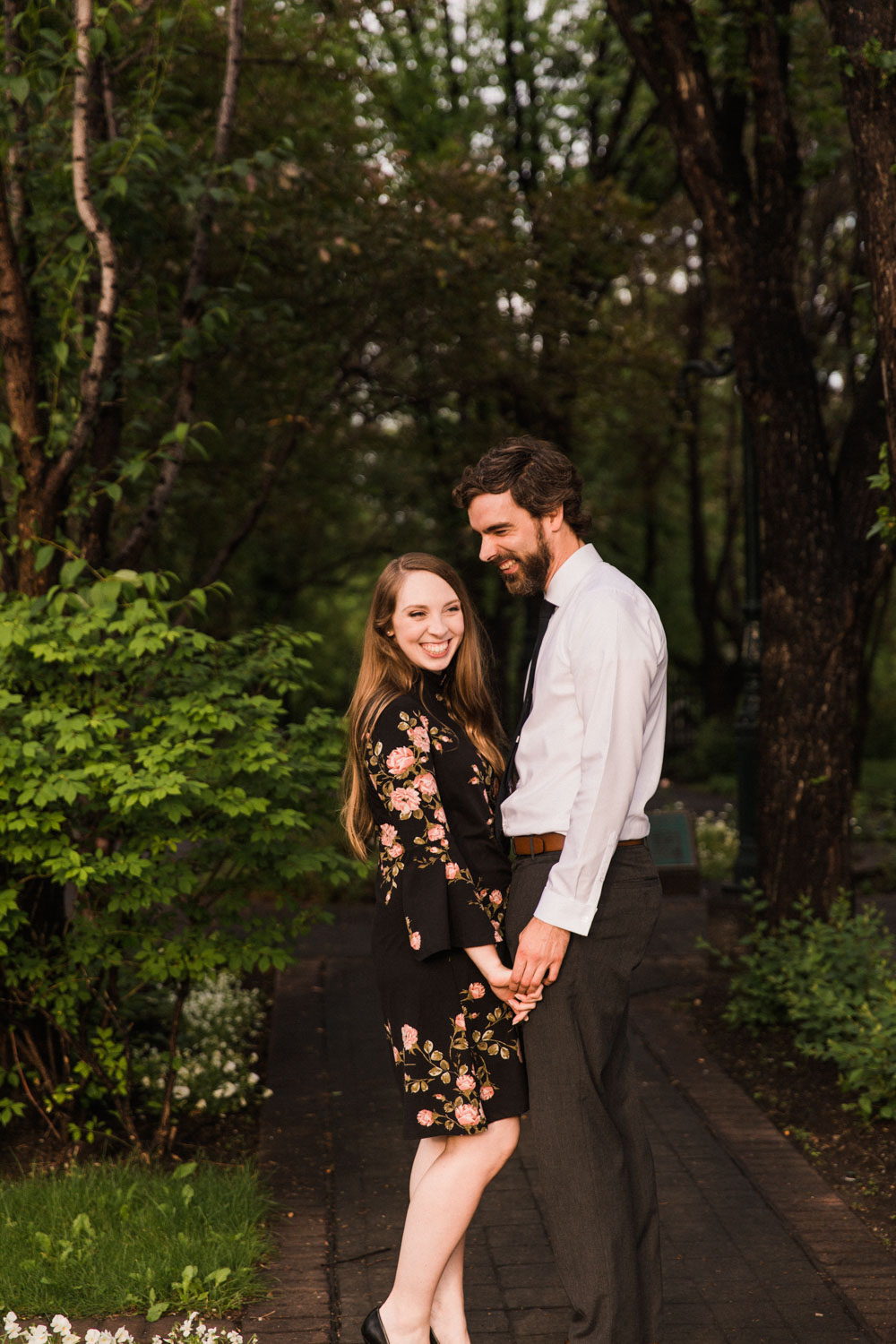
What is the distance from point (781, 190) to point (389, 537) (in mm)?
12401

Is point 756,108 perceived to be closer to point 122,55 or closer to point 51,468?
point 122,55

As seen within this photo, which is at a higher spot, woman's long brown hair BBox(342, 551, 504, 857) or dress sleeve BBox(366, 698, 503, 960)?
woman's long brown hair BBox(342, 551, 504, 857)

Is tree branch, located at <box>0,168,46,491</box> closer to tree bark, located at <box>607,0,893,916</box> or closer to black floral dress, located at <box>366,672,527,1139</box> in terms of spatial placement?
black floral dress, located at <box>366,672,527,1139</box>

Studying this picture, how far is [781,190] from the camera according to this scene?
6523mm

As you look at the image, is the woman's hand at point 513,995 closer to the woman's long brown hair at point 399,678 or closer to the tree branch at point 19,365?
the woman's long brown hair at point 399,678

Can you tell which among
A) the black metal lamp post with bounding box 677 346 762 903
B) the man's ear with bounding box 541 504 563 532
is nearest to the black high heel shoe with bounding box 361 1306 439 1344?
the man's ear with bounding box 541 504 563 532

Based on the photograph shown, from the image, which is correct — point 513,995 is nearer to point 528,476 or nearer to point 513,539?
point 513,539

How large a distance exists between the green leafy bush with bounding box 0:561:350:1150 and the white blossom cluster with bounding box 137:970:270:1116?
43cm

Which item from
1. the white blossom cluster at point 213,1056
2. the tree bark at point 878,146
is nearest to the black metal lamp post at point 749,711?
the white blossom cluster at point 213,1056

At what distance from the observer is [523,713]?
9.90 feet

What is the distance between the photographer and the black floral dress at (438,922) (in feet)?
9.41

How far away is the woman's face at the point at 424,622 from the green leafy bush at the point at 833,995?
279 centimetres

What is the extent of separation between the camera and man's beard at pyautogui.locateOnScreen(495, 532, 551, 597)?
2969mm

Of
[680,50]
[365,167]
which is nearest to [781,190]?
[680,50]
